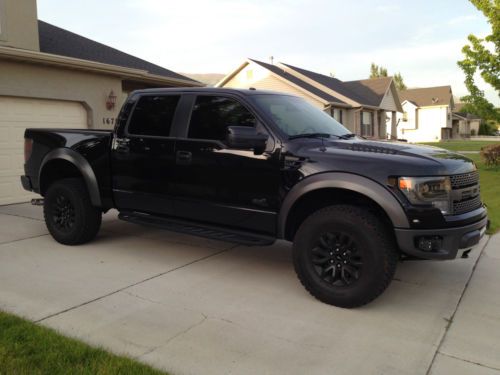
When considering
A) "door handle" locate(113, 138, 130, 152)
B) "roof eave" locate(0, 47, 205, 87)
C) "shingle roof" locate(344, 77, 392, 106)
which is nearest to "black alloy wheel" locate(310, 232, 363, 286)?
"door handle" locate(113, 138, 130, 152)

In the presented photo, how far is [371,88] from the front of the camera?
36.4 metres

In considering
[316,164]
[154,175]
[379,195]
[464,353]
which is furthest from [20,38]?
[464,353]

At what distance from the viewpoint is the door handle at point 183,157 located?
16.4ft

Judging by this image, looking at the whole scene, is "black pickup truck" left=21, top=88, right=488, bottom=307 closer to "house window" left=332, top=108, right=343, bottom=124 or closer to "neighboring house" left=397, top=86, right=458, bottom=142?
"house window" left=332, top=108, right=343, bottom=124

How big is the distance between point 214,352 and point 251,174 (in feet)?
5.94

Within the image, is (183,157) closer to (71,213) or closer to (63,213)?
(71,213)

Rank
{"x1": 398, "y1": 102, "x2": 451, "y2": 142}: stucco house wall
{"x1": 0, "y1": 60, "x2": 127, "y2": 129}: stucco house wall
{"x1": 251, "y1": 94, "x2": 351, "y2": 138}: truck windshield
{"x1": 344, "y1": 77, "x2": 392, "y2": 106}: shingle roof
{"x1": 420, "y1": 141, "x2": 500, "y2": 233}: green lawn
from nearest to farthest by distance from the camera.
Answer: {"x1": 251, "y1": 94, "x2": 351, "y2": 138}: truck windshield
{"x1": 420, "y1": 141, "x2": 500, "y2": 233}: green lawn
{"x1": 0, "y1": 60, "x2": 127, "y2": 129}: stucco house wall
{"x1": 344, "y1": 77, "x2": 392, "y2": 106}: shingle roof
{"x1": 398, "y1": 102, "x2": 451, "y2": 142}: stucco house wall

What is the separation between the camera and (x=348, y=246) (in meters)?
4.09

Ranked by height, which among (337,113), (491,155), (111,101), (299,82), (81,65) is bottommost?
(491,155)

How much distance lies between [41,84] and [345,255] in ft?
28.1

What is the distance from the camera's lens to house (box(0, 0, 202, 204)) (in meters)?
9.61

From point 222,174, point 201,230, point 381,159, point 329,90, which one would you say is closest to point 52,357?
point 201,230

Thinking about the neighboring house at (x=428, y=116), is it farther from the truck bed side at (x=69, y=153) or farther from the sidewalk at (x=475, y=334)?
the truck bed side at (x=69, y=153)

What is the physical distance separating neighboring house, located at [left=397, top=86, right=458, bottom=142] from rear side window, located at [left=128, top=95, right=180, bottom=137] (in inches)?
2318
